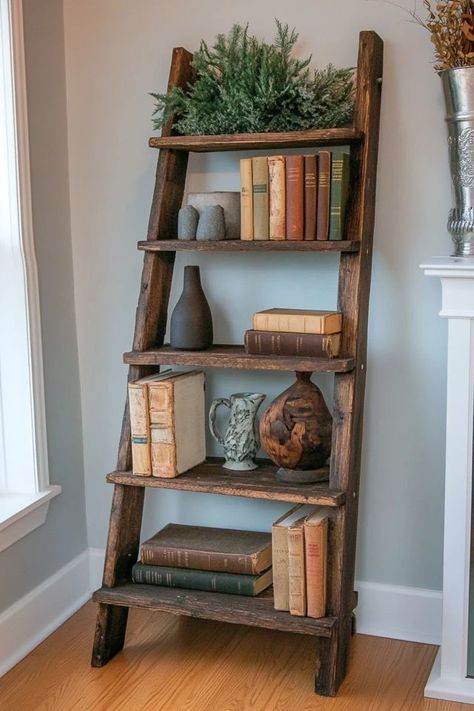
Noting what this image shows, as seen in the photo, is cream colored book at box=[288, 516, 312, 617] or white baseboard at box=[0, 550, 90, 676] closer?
cream colored book at box=[288, 516, 312, 617]

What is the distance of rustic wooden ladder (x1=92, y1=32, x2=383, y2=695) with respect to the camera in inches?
91.8

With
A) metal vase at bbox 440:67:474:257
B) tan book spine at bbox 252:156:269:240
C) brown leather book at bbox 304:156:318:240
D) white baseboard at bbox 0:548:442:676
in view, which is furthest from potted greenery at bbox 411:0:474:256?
white baseboard at bbox 0:548:442:676

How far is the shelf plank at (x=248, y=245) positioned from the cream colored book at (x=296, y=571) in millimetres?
706

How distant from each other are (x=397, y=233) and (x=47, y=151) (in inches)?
41.0

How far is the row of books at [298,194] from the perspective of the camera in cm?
231

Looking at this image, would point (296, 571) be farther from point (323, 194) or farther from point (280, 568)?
point (323, 194)

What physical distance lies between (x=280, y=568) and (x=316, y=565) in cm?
11

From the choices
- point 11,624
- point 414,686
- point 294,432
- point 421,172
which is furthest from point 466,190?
point 11,624

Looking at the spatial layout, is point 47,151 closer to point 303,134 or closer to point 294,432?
point 303,134

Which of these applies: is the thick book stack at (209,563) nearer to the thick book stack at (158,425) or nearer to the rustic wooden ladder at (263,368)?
the rustic wooden ladder at (263,368)

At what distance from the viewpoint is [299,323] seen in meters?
2.33

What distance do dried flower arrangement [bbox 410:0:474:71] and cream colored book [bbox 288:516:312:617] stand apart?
122 cm

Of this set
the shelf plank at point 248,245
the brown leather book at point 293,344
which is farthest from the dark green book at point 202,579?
the shelf plank at point 248,245

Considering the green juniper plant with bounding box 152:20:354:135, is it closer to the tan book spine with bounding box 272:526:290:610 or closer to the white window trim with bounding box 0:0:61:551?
the white window trim with bounding box 0:0:61:551
